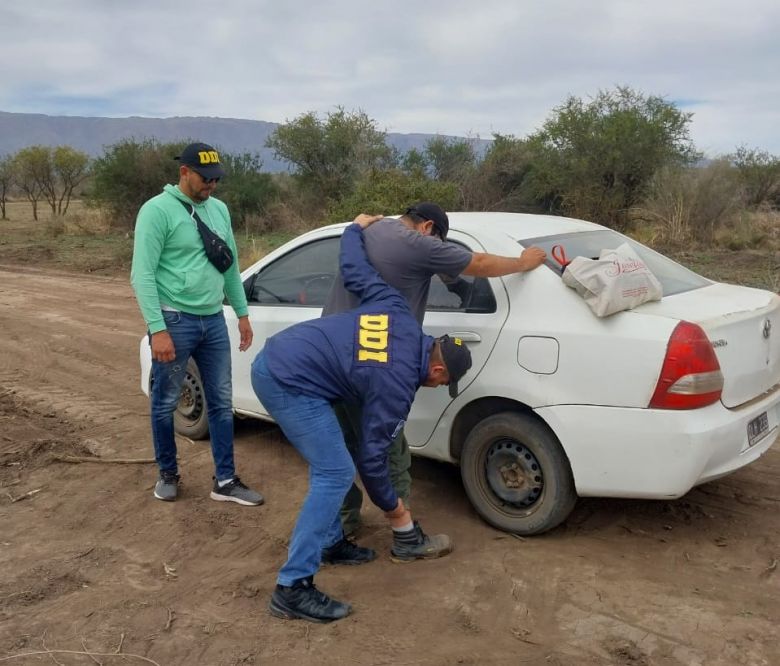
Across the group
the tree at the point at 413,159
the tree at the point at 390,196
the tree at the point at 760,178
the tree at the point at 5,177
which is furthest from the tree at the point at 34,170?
the tree at the point at 760,178

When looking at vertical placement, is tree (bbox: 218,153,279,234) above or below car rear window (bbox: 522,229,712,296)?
above

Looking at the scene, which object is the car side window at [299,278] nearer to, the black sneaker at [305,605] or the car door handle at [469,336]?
the car door handle at [469,336]

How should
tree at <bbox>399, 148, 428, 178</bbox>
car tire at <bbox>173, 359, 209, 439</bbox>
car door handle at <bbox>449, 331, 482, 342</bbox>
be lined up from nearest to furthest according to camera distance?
1. car door handle at <bbox>449, 331, 482, 342</bbox>
2. car tire at <bbox>173, 359, 209, 439</bbox>
3. tree at <bbox>399, 148, 428, 178</bbox>

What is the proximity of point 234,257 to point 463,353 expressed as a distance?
6.17ft

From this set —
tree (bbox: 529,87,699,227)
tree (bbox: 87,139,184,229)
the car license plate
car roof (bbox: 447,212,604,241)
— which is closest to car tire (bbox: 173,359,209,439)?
car roof (bbox: 447,212,604,241)

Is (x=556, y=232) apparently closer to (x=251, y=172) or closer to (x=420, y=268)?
(x=420, y=268)

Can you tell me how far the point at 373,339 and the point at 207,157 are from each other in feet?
5.49

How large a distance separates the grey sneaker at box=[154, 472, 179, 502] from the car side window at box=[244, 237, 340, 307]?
122 cm

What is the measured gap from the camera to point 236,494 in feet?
14.5

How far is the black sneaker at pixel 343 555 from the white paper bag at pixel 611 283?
5.30 ft

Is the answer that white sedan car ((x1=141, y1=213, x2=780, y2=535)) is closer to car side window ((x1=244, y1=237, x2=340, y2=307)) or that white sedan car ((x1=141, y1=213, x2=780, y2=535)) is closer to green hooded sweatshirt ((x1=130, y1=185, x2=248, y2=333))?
car side window ((x1=244, y1=237, x2=340, y2=307))

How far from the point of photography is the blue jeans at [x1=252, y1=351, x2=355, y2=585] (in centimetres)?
307

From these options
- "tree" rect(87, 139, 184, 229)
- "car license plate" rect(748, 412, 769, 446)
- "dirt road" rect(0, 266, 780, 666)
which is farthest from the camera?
"tree" rect(87, 139, 184, 229)

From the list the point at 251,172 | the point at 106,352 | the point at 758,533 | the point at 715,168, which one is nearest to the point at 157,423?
the point at 758,533
